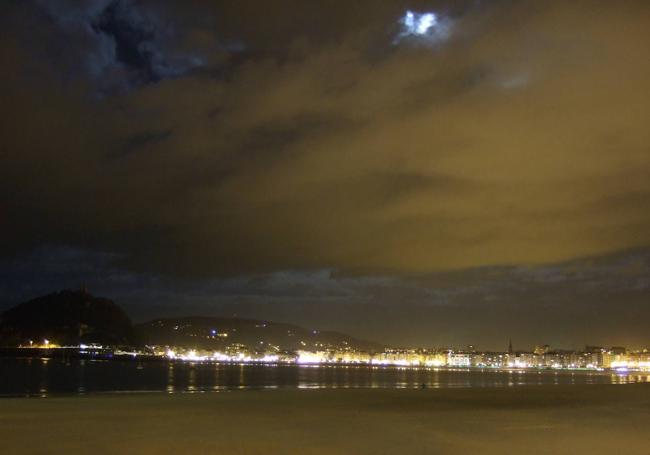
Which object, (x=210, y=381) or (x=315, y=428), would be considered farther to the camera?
(x=210, y=381)

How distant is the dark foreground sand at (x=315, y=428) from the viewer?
18016 millimetres

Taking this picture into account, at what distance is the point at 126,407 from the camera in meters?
29.6

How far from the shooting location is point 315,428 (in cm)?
2233

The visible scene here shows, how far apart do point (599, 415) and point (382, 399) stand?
12.4 metres

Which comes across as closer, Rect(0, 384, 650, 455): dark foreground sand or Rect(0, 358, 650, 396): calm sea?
Rect(0, 384, 650, 455): dark foreground sand

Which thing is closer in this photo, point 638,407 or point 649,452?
point 649,452

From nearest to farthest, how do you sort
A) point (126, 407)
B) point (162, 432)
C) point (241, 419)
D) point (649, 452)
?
point (649, 452) → point (162, 432) → point (241, 419) → point (126, 407)

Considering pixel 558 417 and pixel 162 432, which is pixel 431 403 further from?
pixel 162 432

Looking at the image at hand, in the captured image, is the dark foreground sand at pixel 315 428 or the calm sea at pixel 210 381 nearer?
the dark foreground sand at pixel 315 428

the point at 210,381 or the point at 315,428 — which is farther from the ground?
the point at 315,428

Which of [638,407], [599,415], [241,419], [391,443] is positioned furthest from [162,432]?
[638,407]

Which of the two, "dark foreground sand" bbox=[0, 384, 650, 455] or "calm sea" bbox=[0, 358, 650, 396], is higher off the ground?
"dark foreground sand" bbox=[0, 384, 650, 455]

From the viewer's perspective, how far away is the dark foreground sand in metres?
18.0

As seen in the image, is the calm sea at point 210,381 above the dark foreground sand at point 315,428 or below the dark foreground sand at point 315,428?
below
